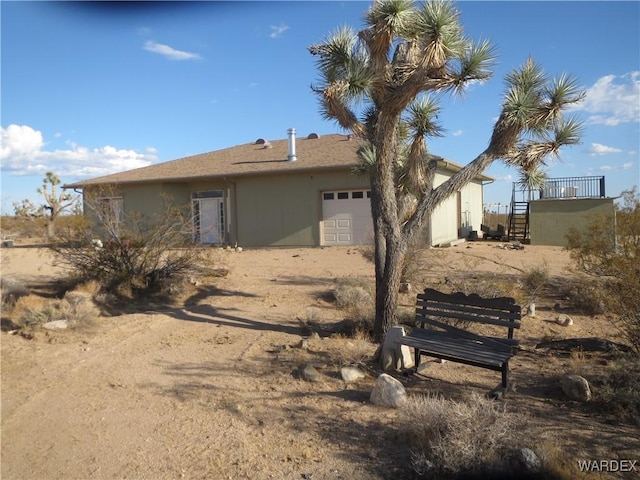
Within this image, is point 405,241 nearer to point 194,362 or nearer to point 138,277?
point 194,362

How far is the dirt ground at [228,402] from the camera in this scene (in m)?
4.10

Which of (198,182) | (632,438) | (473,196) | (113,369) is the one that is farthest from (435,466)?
(473,196)

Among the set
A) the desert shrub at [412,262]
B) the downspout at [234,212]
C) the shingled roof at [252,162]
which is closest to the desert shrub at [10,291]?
the desert shrub at [412,262]

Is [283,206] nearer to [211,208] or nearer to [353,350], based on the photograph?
[211,208]

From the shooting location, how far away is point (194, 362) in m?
6.69

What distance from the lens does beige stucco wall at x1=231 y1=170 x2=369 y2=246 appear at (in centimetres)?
2034

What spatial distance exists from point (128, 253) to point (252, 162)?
12357 mm

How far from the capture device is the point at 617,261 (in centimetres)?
693

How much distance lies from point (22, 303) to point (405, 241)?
6.91 meters

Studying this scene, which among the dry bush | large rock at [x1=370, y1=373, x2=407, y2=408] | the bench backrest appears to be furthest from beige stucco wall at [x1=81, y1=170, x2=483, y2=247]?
large rock at [x1=370, y1=373, x2=407, y2=408]

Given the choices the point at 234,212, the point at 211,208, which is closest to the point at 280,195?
the point at 234,212

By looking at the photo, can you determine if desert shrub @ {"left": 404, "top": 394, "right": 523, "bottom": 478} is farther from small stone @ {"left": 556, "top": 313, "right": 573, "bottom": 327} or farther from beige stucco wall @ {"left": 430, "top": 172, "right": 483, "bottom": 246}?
beige stucco wall @ {"left": 430, "top": 172, "right": 483, "bottom": 246}

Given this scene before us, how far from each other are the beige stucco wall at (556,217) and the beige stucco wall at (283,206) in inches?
327

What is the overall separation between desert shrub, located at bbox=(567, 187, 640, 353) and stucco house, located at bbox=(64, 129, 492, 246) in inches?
372
